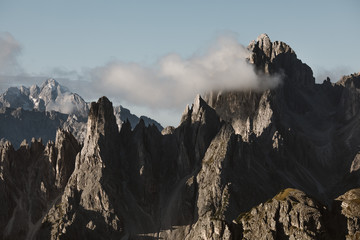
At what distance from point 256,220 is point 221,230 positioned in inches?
375

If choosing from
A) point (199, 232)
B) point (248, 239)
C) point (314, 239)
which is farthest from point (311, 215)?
point (199, 232)

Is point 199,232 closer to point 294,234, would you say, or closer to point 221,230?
point 221,230

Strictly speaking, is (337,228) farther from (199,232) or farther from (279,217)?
(199,232)

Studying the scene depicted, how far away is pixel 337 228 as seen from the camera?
140000 millimetres

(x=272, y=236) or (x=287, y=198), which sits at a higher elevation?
(x=287, y=198)

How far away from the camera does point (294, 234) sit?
140375 millimetres

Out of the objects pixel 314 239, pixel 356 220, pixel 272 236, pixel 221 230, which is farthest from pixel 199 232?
pixel 356 220

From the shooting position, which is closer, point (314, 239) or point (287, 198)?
point (314, 239)

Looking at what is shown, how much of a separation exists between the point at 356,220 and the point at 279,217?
18.7 meters

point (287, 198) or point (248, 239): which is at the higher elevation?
point (287, 198)

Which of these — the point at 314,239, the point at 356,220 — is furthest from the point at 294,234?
the point at 356,220

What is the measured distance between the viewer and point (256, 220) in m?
147

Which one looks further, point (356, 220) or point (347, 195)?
point (347, 195)

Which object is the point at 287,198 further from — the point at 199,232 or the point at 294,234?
the point at 199,232
